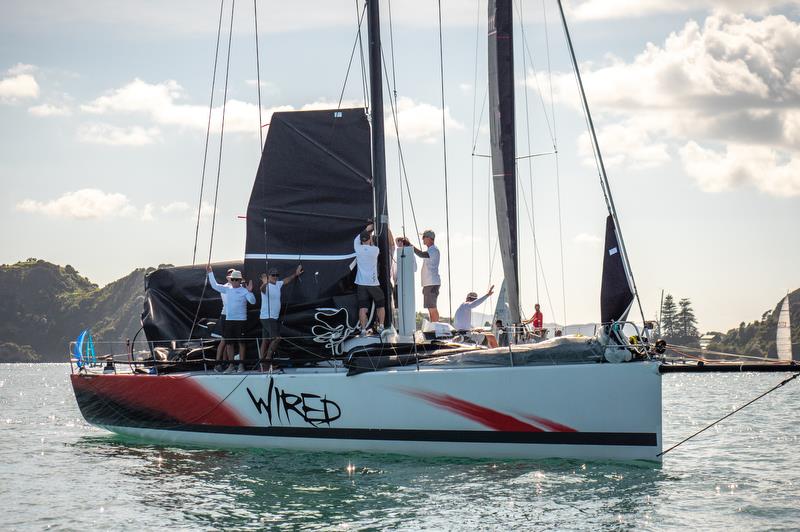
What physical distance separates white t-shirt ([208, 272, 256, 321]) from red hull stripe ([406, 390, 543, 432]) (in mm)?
3416

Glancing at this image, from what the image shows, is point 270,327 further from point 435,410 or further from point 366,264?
point 435,410

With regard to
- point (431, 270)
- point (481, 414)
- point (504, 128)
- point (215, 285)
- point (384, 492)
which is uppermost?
point (504, 128)

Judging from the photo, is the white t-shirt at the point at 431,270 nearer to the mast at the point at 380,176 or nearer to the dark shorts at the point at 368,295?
the mast at the point at 380,176

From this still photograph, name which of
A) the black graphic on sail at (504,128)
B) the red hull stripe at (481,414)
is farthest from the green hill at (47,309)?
the red hull stripe at (481,414)

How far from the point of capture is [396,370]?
39.2 ft

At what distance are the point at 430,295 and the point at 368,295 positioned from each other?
1320mm

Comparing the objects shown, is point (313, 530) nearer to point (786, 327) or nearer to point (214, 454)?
point (214, 454)

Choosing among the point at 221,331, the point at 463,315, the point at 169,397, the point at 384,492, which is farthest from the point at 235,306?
the point at 384,492

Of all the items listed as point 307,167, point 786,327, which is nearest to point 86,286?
point 786,327

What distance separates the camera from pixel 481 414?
1146cm

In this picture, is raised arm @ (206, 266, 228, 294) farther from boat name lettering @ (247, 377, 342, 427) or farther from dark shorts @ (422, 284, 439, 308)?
dark shorts @ (422, 284, 439, 308)

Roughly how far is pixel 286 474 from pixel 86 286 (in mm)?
175680

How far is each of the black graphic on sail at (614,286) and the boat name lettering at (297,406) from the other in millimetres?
3668

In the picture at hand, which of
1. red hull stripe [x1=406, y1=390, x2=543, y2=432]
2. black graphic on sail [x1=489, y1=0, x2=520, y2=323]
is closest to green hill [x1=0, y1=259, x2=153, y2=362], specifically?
black graphic on sail [x1=489, y1=0, x2=520, y2=323]
